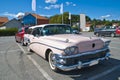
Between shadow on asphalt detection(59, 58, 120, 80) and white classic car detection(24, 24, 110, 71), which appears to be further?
shadow on asphalt detection(59, 58, 120, 80)

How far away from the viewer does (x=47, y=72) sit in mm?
5520

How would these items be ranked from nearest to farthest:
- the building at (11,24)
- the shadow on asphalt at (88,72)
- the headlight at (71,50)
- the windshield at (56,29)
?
the headlight at (71,50)
the shadow on asphalt at (88,72)
the windshield at (56,29)
the building at (11,24)

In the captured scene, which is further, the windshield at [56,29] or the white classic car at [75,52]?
the windshield at [56,29]

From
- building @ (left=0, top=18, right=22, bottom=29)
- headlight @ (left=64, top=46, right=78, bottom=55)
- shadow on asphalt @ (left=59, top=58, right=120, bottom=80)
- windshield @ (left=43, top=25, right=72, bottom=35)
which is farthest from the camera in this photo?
building @ (left=0, top=18, right=22, bottom=29)

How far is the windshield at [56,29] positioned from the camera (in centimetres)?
678

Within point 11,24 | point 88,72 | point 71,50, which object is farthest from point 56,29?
point 11,24

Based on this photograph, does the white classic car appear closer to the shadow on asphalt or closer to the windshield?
the shadow on asphalt

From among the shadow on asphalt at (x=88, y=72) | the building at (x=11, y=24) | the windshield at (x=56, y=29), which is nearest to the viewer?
the shadow on asphalt at (x=88, y=72)

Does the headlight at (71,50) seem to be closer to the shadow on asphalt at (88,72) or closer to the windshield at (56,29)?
the shadow on asphalt at (88,72)

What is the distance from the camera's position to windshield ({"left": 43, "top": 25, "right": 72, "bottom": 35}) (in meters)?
6.78

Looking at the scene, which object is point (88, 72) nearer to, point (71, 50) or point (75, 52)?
point (75, 52)

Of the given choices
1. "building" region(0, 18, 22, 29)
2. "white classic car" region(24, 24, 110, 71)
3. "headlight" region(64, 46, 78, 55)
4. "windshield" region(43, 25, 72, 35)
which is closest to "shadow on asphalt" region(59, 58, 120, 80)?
"white classic car" region(24, 24, 110, 71)

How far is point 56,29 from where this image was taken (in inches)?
277

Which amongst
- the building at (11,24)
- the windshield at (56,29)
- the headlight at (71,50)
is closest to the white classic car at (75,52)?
A: the headlight at (71,50)
